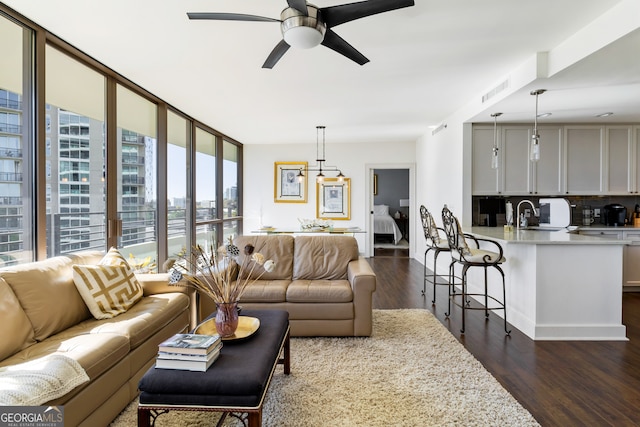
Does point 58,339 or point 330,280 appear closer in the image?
point 58,339

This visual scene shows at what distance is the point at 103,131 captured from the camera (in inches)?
133

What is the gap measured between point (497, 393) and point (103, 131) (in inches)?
160

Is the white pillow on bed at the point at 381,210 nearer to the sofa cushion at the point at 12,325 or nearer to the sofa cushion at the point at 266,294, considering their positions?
the sofa cushion at the point at 266,294

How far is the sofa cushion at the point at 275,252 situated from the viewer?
362cm

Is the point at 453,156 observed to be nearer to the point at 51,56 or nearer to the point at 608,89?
the point at 608,89

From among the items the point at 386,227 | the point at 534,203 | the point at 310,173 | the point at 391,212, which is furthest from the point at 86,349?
the point at 391,212

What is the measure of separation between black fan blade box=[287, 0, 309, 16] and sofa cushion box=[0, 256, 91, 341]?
2236 millimetres

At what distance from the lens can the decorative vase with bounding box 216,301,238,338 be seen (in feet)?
6.29

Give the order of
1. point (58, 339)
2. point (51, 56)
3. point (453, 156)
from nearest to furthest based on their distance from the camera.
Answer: point (58, 339) < point (51, 56) < point (453, 156)

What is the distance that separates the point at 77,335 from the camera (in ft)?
6.64

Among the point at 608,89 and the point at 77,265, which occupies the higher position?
the point at 608,89

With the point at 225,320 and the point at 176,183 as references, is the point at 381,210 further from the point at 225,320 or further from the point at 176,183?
the point at 225,320

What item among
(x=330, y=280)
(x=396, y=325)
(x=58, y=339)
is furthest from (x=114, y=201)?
(x=396, y=325)

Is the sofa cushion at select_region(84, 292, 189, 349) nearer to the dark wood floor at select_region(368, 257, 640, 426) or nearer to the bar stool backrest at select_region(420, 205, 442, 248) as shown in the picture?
the dark wood floor at select_region(368, 257, 640, 426)
